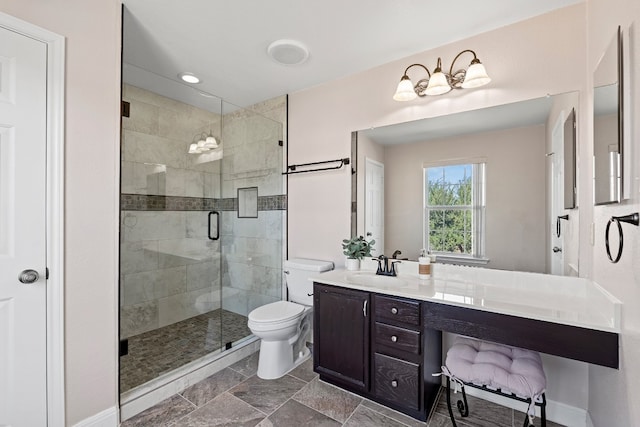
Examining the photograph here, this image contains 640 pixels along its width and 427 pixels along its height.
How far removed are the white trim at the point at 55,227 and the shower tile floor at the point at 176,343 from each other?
39 cm

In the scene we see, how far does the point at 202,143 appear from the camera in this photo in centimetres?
290

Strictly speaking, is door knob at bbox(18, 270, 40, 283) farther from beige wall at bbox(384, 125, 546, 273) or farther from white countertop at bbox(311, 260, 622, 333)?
beige wall at bbox(384, 125, 546, 273)

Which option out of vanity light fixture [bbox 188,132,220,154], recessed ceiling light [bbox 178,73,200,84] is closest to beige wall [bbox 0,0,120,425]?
recessed ceiling light [bbox 178,73,200,84]

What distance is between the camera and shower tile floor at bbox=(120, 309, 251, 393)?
6.62 feet

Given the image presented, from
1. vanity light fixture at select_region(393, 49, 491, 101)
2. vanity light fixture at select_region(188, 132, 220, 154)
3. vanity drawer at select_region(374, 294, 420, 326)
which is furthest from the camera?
vanity light fixture at select_region(188, 132, 220, 154)

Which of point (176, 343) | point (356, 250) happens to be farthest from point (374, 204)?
point (176, 343)

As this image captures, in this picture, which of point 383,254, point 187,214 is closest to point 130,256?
point 187,214

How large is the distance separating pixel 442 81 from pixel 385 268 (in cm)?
136

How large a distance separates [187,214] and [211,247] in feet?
1.38

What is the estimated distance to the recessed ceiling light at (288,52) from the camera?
6.64 ft

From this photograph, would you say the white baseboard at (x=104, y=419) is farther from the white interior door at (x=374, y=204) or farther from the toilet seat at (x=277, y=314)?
the white interior door at (x=374, y=204)

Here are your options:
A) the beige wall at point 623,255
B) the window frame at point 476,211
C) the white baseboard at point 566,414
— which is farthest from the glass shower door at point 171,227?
the beige wall at point 623,255

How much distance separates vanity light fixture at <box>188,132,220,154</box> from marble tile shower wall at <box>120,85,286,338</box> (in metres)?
0.05

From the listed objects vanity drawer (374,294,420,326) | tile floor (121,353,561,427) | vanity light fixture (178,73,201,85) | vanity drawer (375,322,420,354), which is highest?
vanity light fixture (178,73,201,85)
